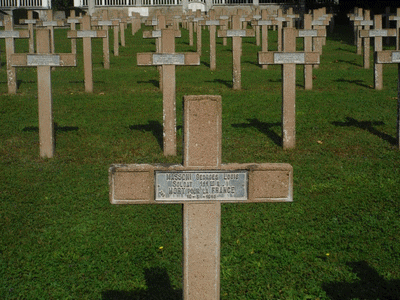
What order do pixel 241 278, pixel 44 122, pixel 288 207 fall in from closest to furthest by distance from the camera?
pixel 241 278
pixel 288 207
pixel 44 122

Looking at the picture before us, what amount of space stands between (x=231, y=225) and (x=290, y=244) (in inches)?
29.2

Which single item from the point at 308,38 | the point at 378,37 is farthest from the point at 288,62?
the point at 378,37

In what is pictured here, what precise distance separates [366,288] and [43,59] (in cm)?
573

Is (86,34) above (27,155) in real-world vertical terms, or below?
above

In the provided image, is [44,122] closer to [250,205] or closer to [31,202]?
[31,202]

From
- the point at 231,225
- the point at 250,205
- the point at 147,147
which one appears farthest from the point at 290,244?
the point at 147,147

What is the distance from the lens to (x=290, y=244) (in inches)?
234

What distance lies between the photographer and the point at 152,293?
200 inches

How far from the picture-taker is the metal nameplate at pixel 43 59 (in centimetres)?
902

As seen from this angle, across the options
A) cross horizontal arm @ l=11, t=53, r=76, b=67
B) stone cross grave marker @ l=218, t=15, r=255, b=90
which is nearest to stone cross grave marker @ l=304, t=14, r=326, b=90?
stone cross grave marker @ l=218, t=15, r=255, b=90

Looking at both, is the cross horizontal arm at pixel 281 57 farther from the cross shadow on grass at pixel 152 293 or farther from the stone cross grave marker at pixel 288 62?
the cross shadow on grass at pixel 152 293

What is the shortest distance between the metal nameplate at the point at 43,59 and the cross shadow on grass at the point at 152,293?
4.60 metres

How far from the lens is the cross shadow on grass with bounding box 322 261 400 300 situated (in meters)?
4.97

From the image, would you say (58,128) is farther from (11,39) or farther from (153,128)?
(11,39)
